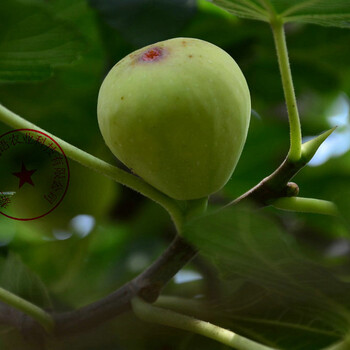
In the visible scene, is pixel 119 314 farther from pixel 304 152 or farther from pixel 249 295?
pixel 304 152

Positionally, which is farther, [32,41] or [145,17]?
[145,17]

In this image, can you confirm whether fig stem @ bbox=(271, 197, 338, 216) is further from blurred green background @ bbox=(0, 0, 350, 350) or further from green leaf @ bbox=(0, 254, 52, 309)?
green leaf @ bbox=(0, 254, 52, 309)

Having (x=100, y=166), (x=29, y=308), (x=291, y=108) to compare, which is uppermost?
(x=291, y=108)

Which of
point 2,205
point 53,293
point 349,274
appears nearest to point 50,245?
point 53,293

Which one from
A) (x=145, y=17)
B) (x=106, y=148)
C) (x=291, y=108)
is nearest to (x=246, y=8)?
(x=291, y=108)

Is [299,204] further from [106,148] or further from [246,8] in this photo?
[106,148]

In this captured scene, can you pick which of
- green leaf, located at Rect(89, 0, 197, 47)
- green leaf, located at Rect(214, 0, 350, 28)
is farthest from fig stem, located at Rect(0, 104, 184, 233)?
green leaf, located at Rect(89, 0, 197, 47)

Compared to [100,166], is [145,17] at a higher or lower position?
higher

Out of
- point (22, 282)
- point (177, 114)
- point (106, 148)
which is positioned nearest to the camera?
point (177, 114)

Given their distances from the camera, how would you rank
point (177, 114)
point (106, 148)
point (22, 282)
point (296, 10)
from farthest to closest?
1. point (106, 148)
2. point (22, 282)
3. point (296, 10)
4. point (177, 114)
